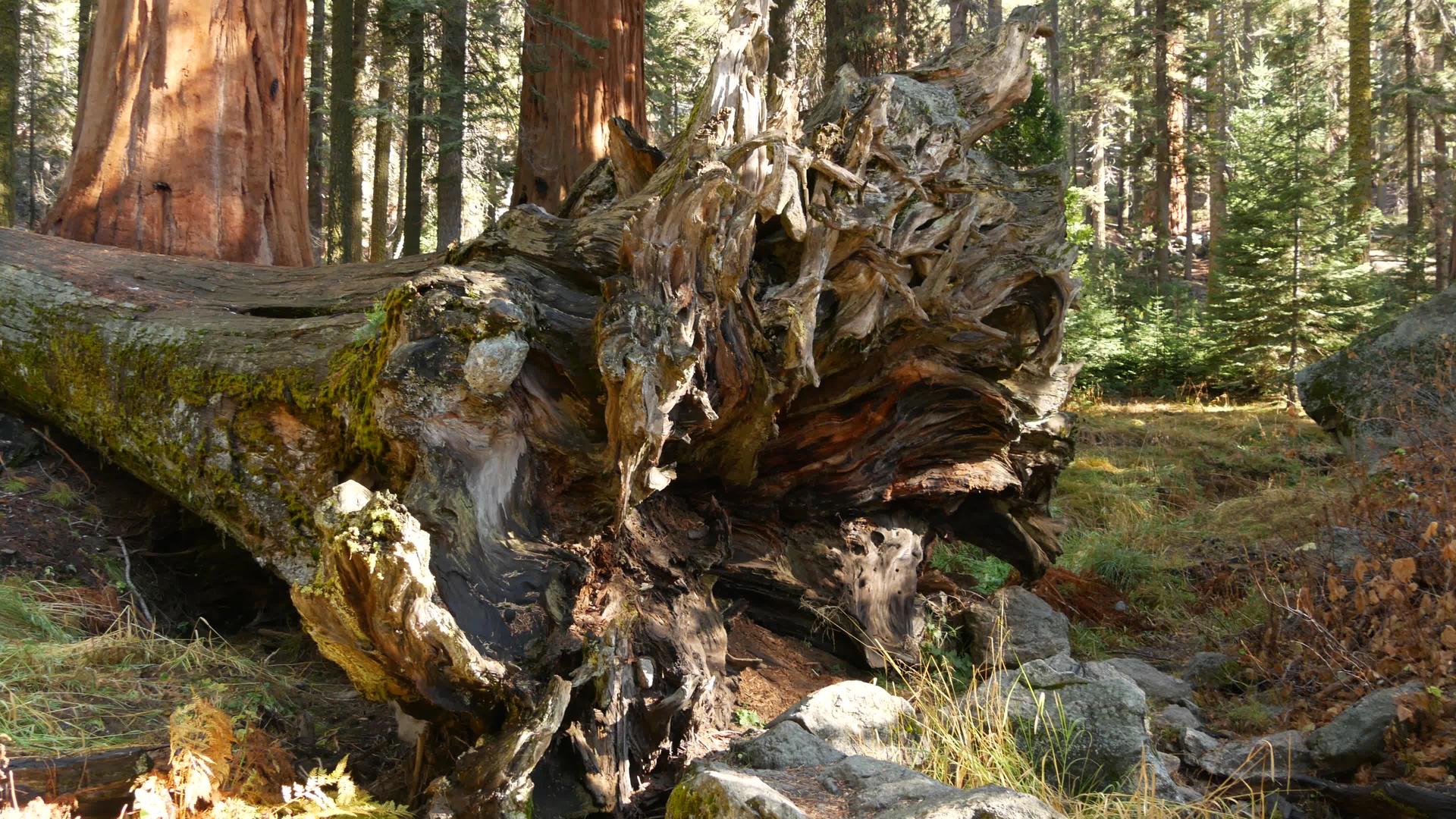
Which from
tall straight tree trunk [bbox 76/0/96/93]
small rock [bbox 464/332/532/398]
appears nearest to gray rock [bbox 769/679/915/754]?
small rock [bbox 464/332/532/398]

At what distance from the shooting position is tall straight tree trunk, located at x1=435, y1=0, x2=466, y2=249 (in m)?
11.9

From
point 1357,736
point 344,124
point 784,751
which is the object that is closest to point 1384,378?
point 1357,736

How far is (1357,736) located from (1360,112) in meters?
17.0

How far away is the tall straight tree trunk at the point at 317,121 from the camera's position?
14.9 metres

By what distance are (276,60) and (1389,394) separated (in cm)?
968

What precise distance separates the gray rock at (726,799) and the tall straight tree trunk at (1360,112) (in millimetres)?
17287

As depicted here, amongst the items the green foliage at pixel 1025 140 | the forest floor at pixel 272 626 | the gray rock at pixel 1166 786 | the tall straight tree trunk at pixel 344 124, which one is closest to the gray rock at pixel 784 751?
the forest floor at pixel 272 626

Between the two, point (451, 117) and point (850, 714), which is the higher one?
point (451, 117)

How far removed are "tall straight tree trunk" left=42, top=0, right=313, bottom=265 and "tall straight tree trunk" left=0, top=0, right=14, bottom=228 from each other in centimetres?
992

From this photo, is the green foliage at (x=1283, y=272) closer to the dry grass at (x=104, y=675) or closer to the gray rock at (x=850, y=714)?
the gray rock at (x=850, y=714)

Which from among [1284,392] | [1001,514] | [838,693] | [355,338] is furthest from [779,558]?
[1284,392]

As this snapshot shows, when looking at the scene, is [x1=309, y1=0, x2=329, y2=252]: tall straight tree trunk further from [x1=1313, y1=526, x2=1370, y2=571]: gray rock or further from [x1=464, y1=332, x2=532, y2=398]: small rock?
[x1=1313, y1=526, x2=1370, y2=571]: gray rock

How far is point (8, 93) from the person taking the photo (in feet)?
49.8

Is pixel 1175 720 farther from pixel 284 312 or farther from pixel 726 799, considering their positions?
pixel 284 312
